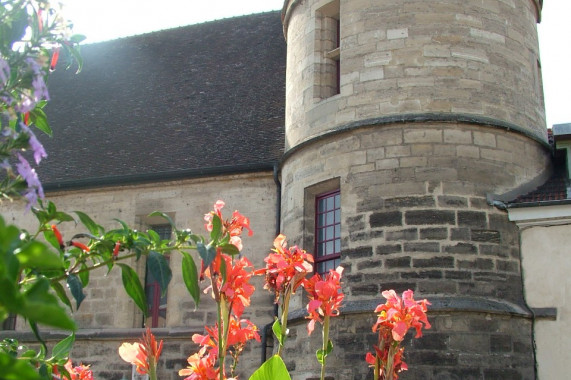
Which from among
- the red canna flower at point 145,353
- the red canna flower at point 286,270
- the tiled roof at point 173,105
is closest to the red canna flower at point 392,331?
the red canna flower at point 286,270

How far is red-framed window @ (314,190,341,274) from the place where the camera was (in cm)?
930

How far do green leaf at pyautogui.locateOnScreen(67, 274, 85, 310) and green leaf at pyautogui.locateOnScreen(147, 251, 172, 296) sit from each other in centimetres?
21

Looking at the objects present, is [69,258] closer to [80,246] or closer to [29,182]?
[80,246]

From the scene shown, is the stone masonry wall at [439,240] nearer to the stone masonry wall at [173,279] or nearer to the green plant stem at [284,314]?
the stone masonry wall at [173,279]

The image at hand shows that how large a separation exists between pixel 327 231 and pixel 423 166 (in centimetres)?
150

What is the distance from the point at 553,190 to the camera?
897 centimetres

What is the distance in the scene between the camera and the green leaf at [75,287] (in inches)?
83.2

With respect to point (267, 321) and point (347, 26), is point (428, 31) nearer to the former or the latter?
point (347, 26)

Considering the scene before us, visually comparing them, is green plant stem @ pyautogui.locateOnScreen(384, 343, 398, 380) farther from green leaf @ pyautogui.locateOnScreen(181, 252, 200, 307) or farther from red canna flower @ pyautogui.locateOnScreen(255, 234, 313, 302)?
green leaf @ pyautogui.locateOnScreen(181, 252, 200, 307)

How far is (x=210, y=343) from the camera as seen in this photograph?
301cm

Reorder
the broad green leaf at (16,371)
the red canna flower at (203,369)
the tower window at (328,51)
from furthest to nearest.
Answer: the tower window at (328,51) < the red canna flower at (203,369) < the broad green leaf at (16,371)

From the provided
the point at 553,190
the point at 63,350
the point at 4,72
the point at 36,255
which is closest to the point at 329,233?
the point at 553,190

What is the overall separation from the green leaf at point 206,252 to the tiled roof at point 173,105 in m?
8.86

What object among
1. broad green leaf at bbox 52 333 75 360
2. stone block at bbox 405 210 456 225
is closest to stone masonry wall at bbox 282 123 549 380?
stone block at bbox 405 210 456 225
